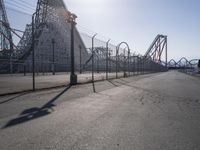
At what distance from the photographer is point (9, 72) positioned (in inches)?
1299

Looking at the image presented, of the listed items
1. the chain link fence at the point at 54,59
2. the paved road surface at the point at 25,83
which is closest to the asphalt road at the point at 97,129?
the paved road surface at the point at 25,83

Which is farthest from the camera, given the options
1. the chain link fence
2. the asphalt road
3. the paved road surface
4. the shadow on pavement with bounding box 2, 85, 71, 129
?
the chain link fence

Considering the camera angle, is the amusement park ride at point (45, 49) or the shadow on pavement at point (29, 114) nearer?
the shadow on pavement at point (29, 114)

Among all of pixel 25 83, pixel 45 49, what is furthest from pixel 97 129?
pixel 45 49

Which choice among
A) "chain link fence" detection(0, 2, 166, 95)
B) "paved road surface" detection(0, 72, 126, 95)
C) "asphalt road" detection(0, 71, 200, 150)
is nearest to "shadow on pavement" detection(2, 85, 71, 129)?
"asphalt road" detection(0, 71, 200, 150)

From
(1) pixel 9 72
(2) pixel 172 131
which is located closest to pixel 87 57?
(1) pixel 9 72

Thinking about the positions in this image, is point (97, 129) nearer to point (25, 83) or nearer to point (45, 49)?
point (25, 83)

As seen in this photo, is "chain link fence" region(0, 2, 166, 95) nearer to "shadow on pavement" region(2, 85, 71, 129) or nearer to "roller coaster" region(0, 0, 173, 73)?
"roller coaster" region(0, 0, 173, 73)

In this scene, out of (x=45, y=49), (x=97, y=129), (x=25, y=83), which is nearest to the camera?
(x=97, y=129)

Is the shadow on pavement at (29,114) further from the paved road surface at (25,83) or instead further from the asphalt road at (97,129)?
the paved road surface at (25,83)

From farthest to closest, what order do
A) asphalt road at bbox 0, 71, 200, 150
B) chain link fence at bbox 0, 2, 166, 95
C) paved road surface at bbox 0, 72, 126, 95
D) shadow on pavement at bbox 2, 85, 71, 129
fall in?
chain link fence at bbox 0, 2, 166, 95
paved road surface at bbox 0, 72, 126, 95
shadow on pavement at bbox 2, 85, 71, 129
asphalt road at bbox 0, 71, 200, 150

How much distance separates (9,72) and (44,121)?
2692 centimetres

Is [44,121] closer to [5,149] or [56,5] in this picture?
[5,149]

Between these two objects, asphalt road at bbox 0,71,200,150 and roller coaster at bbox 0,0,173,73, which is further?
roller coaster at bbox 0,0,173,73
